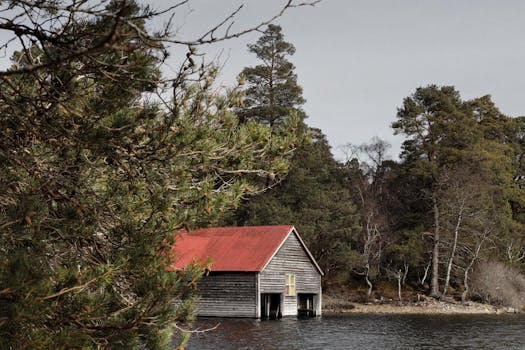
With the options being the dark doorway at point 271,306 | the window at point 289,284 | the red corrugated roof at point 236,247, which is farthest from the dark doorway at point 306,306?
the red corrugated roof at point 236,247

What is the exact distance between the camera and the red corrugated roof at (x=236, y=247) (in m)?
37.4

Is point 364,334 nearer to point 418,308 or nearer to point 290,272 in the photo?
point 290,272

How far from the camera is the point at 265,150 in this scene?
8.33 metres

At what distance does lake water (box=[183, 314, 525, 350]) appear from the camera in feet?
79.9

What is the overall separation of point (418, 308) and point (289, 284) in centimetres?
1201

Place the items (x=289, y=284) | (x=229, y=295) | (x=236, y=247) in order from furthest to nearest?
(x=289, y=284), (x=236, y=247), (x=229, y=295)

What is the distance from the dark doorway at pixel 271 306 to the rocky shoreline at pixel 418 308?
572 centimetres

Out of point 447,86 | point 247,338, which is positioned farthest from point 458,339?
point 447,86

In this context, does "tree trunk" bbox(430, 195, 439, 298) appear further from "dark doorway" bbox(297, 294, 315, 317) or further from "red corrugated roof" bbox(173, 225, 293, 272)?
"red corrugated roof" bbox(173, 225, 293, 272)

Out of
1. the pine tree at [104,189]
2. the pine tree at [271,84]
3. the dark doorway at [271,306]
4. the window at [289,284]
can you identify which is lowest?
the dark doorway at [271,306]

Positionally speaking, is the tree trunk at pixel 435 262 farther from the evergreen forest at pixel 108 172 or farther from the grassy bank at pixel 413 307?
the evergreen forest at pixel 108 172

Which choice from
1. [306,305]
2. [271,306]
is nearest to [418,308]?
[306,305]

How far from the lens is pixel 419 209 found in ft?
182

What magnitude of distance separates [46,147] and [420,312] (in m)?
42.1
